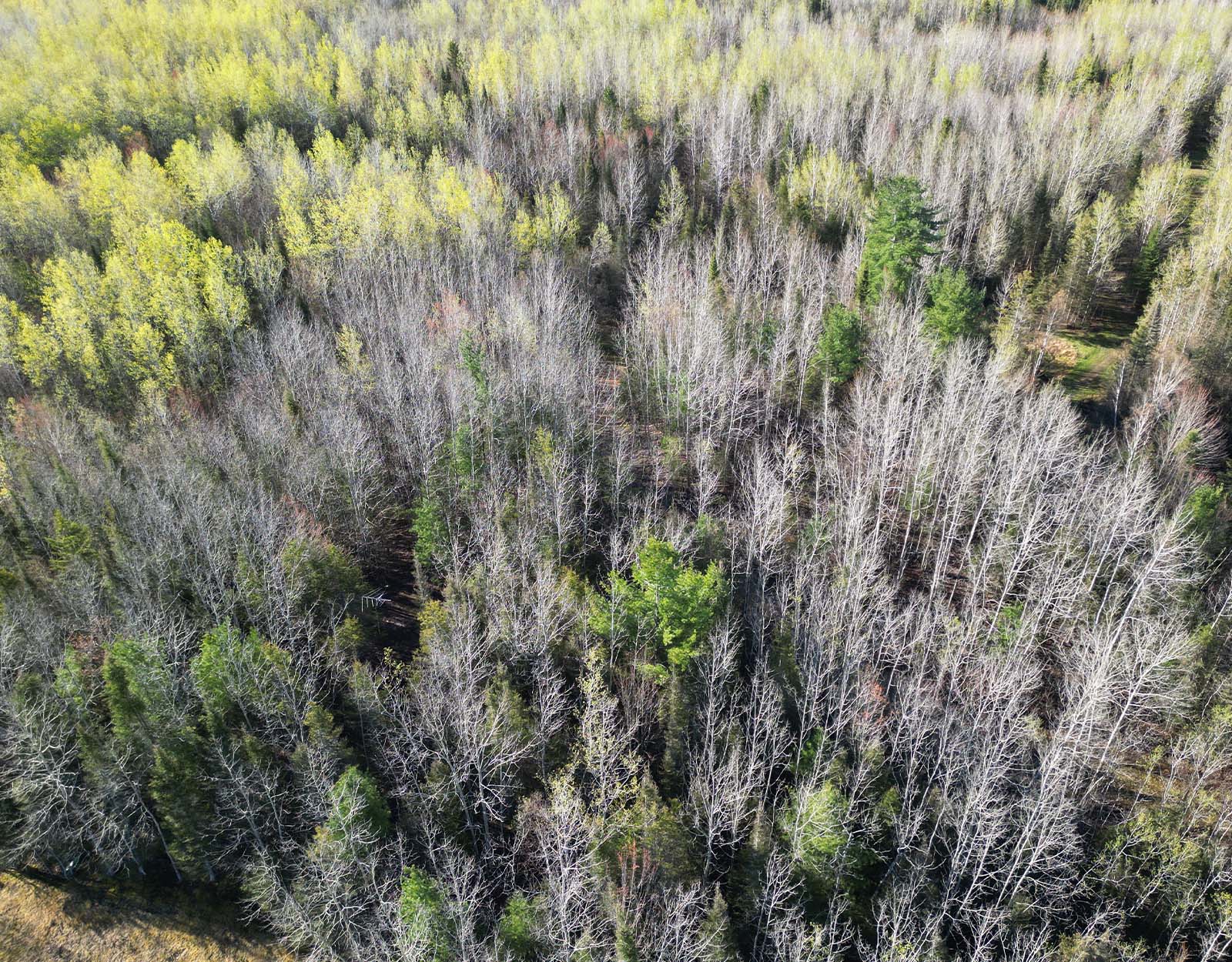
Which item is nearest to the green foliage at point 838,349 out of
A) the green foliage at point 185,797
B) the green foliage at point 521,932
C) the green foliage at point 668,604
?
the green foliage at point 668,604

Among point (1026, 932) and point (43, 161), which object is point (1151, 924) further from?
point (43, 161)

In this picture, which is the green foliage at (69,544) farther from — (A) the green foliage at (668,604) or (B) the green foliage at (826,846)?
(B) the green foliage at (826,846)

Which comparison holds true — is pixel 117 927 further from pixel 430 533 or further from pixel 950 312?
pixel 950 312

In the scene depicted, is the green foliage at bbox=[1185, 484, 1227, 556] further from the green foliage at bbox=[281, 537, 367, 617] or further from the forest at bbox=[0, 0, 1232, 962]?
the green foliage at bbox=[281, 537, 367, 617]

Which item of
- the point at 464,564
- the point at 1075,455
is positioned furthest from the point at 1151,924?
the point at 464,564

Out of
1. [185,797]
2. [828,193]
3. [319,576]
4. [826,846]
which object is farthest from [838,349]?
[185,797]

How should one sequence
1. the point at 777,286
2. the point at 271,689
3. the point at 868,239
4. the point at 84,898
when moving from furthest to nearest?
the point at 777,286 → the point at 868,239 → the point at 271,689 → the point at 84,898

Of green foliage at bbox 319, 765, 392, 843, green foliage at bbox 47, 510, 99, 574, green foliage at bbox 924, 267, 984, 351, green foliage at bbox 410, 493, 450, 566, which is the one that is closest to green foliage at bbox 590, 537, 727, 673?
green foliage at bbox 410, 493, 450, 566
